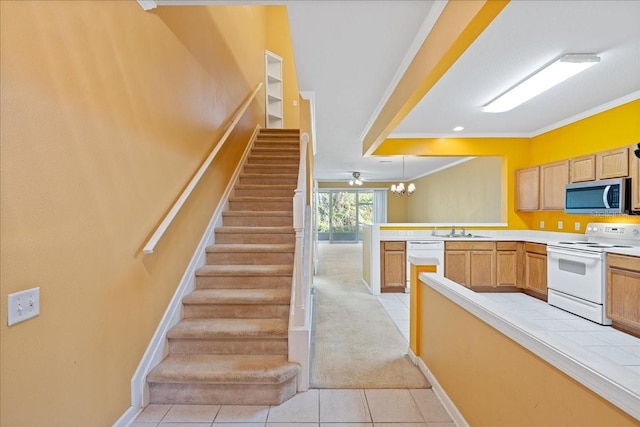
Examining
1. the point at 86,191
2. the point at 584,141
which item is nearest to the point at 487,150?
the point at 584,141

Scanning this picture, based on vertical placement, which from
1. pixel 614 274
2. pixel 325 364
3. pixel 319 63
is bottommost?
pixel 325 364

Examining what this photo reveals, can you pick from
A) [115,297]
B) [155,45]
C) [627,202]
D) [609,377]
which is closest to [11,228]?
[115,297]

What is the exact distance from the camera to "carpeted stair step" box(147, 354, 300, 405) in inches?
77.9

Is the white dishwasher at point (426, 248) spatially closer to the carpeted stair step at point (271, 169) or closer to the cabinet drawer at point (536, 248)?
the cabinet drawer at point (536, 248)

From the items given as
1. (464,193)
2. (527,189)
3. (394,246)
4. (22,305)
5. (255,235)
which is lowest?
(394,246)

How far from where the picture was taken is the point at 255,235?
10.5ft

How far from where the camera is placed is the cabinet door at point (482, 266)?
4.79m

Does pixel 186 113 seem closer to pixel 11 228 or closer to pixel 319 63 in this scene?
pixel 319 63

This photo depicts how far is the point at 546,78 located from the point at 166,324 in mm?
3894

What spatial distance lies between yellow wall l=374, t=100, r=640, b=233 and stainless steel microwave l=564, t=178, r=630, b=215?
0.40 metres

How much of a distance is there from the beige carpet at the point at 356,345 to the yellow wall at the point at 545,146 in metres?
2.64

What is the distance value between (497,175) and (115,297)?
6.84 metres

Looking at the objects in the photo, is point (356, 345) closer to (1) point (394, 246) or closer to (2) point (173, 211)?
(2) point (173, 211)

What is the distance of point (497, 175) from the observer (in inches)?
250
